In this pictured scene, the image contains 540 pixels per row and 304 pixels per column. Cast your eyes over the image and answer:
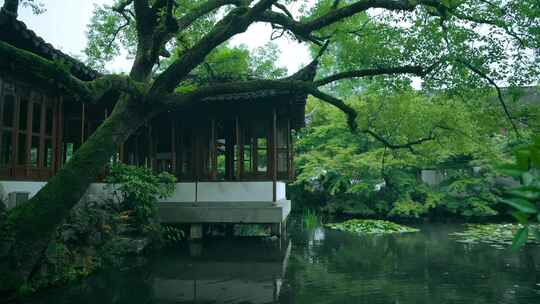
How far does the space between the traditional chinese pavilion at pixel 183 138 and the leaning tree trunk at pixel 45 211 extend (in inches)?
103

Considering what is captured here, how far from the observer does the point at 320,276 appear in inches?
337

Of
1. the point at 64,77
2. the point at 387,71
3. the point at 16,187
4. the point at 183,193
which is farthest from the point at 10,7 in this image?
the point at 387,71

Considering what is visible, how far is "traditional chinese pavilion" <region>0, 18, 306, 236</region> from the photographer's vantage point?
9.31 metres

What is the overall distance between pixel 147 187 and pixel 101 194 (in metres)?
1.85

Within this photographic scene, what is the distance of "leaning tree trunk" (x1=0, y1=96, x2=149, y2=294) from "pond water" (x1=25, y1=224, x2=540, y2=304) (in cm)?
55

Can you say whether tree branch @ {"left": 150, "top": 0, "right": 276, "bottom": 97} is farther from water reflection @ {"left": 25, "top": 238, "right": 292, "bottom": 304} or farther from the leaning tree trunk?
water reflection @ {"left": 25, "top": 238, "right": 292, "bottom": 304}

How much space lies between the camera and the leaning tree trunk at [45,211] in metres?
6.23

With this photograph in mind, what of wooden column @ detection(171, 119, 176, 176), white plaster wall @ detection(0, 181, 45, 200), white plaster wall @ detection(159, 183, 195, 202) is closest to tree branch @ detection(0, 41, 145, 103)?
white plaster wall @ detection(0, 181, 45, 200)

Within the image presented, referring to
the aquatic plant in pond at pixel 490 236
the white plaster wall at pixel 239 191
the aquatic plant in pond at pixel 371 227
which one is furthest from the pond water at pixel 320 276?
the aquatic plant in pond at pixel 371 227

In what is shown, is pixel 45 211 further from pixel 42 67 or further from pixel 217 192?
pixel 217 192

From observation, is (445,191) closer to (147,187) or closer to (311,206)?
(311,206)

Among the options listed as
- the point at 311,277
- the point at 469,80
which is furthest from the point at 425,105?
the point at 311,277

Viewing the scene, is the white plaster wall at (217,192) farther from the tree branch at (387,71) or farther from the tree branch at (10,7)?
the tree branch at (10,7)

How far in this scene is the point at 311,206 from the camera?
1038 inches
